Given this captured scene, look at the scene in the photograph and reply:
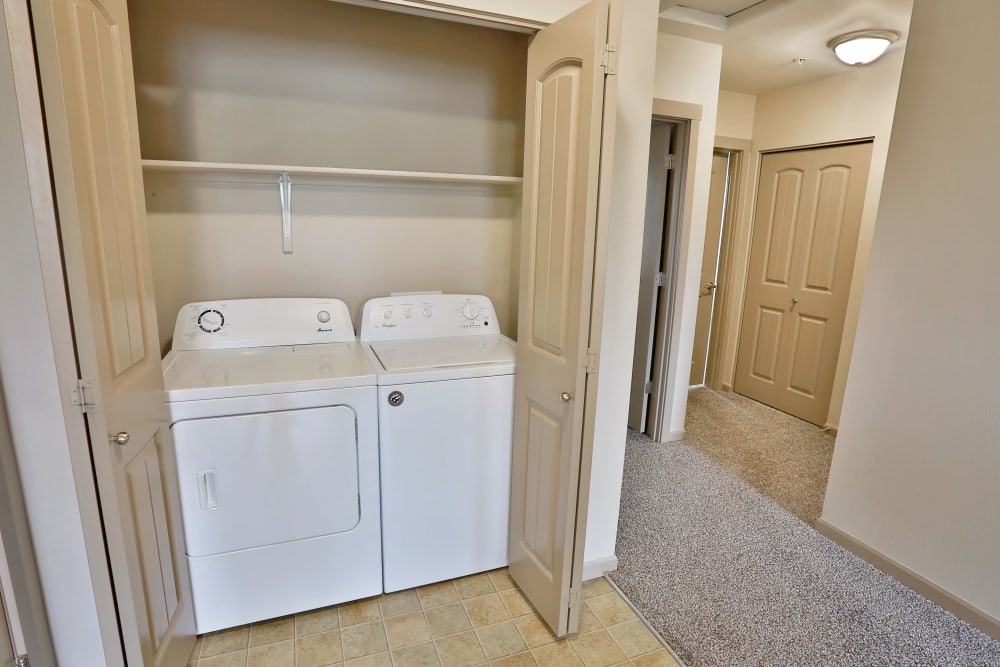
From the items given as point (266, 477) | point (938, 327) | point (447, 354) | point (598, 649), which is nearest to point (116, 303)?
point (266, 477)

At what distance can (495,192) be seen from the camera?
2.48m

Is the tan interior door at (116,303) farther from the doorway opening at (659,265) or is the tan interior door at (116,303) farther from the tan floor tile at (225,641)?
the doorway opening at (659,265)

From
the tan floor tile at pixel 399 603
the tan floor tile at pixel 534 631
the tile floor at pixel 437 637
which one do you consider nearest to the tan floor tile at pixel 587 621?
the tile floor at pixel 437 637

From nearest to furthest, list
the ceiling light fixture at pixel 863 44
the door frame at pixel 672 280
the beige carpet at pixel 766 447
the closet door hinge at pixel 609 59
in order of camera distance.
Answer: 1. the closet door hinge at pixel 609 59
2. the ceiling light fixture at pixel 863 44
3. the beige carpet at pixel 766 447
4. the door frame at pixel 672 280

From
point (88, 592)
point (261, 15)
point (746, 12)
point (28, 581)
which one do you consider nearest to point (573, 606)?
point (88, 592)

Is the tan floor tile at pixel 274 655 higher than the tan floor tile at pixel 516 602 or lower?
lower

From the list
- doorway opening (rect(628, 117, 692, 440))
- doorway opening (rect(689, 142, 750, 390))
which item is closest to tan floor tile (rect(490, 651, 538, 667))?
doorway opening (rect(628, 117, 692, 440))

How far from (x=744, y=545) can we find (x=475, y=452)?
135 centimetres

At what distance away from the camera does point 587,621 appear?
1.89 metres

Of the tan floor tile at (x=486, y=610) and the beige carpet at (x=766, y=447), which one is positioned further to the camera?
the beige carpet at (x=766, y=447)

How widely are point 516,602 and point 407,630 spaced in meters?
0.41

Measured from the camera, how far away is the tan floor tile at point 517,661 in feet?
5.54

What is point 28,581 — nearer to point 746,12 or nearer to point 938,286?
point 938,286

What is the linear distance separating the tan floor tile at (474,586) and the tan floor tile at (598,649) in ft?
1.27
